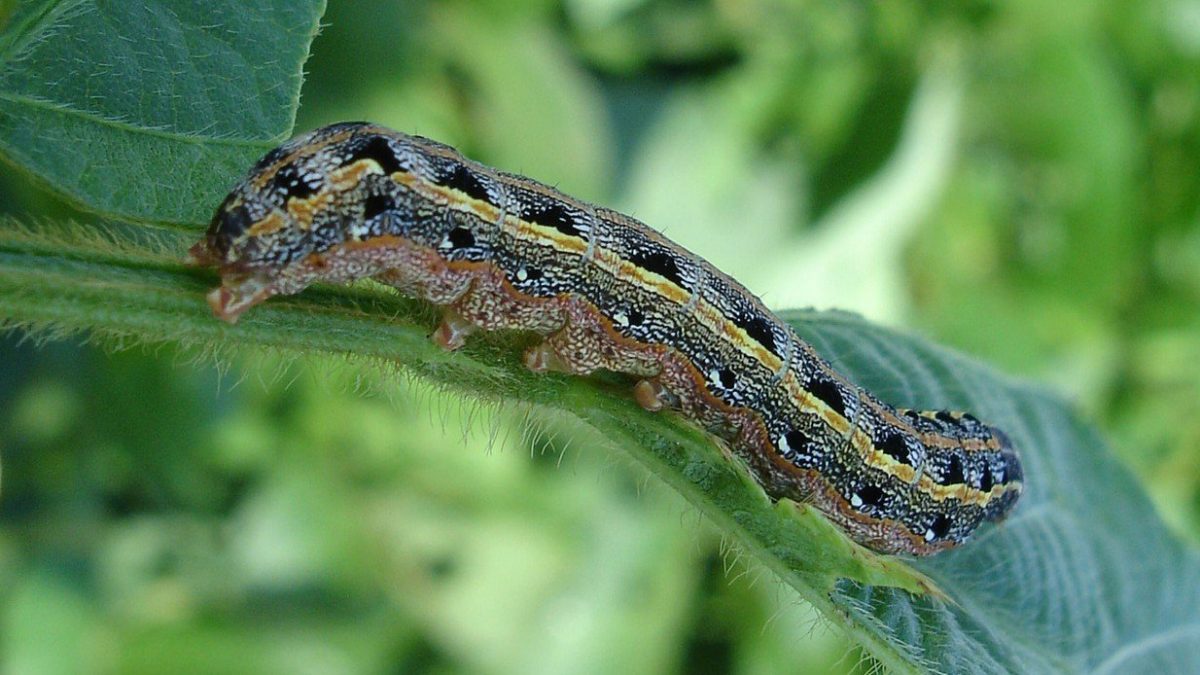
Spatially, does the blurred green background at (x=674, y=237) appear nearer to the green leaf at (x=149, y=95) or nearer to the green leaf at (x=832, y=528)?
the green leaf at (x=832, y=528)

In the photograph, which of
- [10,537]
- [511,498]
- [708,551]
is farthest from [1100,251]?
[10,537]

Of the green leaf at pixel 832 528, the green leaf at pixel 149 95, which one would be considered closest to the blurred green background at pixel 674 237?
the green leaf at pixel 832 528

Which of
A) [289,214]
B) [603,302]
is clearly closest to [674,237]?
[603,302]

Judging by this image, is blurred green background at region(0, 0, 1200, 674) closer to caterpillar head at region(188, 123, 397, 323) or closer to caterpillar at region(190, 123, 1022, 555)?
caterpillar at region(190, 123, 1022, 555)

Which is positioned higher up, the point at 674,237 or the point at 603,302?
the point at 603,302

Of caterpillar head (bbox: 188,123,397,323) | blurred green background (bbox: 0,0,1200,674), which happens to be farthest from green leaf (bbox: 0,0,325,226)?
blurred green background (bbox: 0,0,1200,674)

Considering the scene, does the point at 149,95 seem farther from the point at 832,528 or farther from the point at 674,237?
the point at 674,237

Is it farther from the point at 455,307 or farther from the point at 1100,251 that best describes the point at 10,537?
the point at 1100,251
